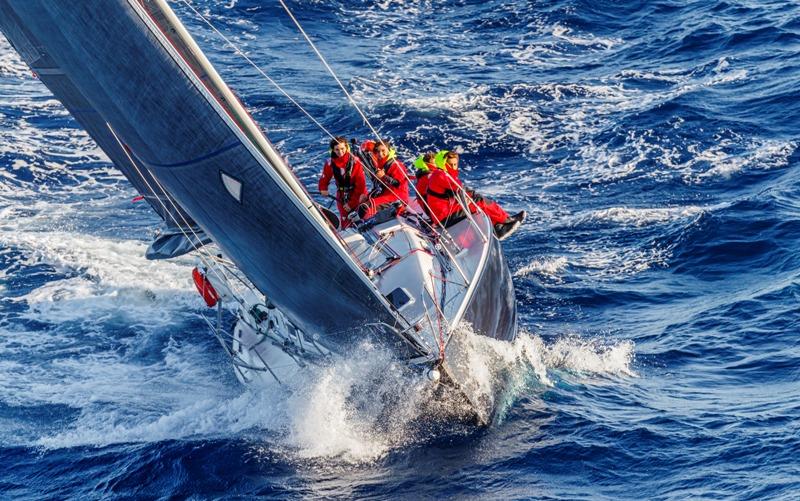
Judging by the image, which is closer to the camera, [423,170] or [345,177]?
[345,177]

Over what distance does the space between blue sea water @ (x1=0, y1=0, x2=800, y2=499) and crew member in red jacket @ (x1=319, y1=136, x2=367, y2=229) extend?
8.85ft

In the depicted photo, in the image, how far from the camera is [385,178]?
1445 centimetres

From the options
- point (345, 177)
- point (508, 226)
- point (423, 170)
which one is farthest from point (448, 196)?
point (345, 177)

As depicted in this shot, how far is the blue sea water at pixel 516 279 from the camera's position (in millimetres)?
11547

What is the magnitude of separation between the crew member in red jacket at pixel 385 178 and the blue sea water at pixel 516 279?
2.48 m

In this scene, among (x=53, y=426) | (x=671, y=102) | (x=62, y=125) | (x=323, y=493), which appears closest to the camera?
(x=323, y=493)

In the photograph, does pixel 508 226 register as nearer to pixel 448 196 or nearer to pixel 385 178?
pixel 448 196

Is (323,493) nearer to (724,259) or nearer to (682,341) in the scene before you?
(682,341)

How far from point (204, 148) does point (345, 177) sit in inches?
163

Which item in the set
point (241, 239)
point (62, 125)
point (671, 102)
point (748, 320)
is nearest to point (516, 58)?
point (671, 102)

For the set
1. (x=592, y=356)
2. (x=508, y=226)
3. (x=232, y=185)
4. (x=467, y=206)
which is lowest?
(x=592, y=356)

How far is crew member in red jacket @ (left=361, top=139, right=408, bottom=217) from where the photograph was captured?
14.2 metres

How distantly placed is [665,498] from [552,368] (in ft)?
11.1

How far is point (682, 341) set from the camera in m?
13.8
